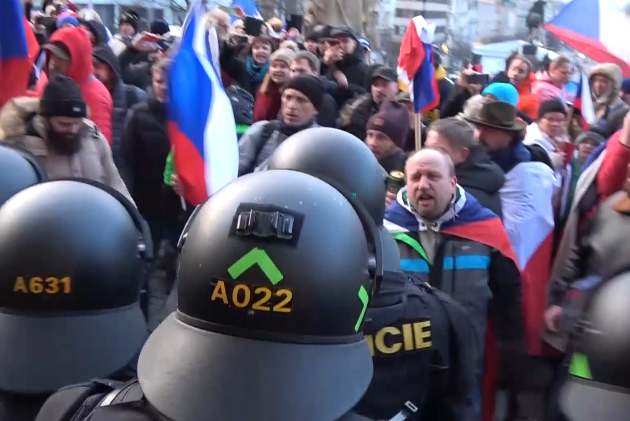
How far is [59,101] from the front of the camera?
4.42 metres

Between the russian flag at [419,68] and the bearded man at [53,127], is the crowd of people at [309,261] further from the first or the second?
the russian flag at [419,68]

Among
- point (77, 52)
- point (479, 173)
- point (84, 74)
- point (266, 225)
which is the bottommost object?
point (479, 173)

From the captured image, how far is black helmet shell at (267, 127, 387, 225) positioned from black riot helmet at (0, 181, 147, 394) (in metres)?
0.82

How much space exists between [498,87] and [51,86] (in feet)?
9.69

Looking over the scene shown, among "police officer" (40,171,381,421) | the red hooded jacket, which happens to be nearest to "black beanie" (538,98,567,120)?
the red hooded jacket

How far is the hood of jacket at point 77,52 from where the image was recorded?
561 centimetres

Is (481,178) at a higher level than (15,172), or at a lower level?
lower

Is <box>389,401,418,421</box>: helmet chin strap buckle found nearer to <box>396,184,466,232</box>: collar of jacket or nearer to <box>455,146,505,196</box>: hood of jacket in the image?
<box>396,184,466,232</box>: collar of jacket

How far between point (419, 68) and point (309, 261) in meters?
5.30

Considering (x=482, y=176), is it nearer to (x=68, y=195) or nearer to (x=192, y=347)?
(x=68, y=195)

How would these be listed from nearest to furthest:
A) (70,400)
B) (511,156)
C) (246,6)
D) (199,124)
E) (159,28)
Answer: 1. (70,400)
2. (199,124)
3. (511,156)
4. (159,28)
5. (246,6)

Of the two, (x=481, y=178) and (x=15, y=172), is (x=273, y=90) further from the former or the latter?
(x=15, y=172)

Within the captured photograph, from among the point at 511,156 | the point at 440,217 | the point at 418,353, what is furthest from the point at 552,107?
the point at 418,353

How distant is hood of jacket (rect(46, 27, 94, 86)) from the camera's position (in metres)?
5.61
